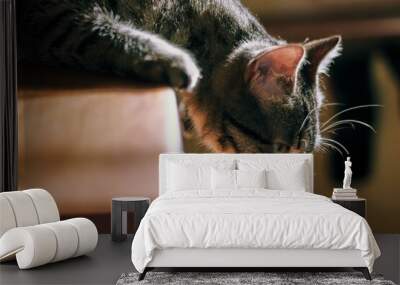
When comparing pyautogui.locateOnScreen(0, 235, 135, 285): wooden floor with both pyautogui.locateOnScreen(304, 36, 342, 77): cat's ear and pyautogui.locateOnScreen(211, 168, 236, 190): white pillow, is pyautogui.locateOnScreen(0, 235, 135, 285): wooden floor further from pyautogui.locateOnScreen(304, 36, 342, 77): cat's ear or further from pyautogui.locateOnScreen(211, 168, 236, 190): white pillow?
pyautogui.locateOnScreen(304, 36, 342, 77): cat's ear

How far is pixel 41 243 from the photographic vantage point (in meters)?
5.07

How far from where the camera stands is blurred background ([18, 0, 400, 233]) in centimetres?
718

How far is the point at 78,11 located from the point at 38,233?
3.13m

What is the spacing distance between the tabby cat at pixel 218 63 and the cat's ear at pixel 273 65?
11 mm

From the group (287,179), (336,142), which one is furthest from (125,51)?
(336,142)

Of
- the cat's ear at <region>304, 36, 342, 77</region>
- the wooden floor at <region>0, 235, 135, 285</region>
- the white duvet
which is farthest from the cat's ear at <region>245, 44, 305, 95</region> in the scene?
the white duvet

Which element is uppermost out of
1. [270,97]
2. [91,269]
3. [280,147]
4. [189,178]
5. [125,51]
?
[125,51]

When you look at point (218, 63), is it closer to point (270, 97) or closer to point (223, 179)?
point (270, 97)

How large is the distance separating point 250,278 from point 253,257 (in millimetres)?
157

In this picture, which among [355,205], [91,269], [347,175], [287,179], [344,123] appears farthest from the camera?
[344,123]

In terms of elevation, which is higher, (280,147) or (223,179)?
(280,147)

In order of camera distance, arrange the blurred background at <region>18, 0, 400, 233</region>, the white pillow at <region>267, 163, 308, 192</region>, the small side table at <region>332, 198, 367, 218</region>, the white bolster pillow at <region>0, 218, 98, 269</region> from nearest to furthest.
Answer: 1. the white bolster pillow at <region>0, 218, 98, 269</region>
2. the small side table at <region>332, 198, 367, 218</region>
3. the white pillow at <region>267, 163, 308, 192</region>
4. the blurred background at <region>18, 0, 400, 233</region>

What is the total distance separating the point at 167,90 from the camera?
7273 mm

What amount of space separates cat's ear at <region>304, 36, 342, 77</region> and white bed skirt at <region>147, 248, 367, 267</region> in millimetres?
2970
